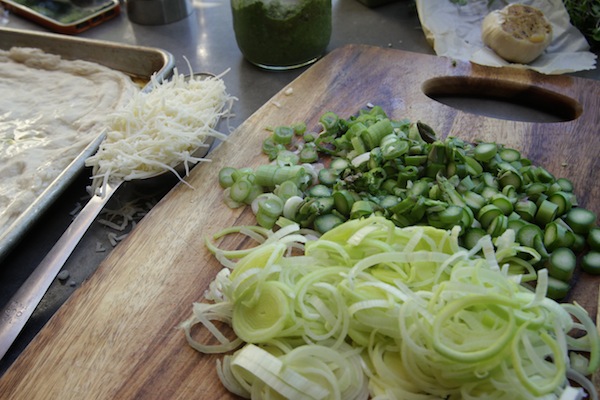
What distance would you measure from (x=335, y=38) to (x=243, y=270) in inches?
74.8

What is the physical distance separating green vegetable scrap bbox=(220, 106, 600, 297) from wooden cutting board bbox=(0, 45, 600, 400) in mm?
94

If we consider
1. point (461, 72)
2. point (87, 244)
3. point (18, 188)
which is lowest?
point (87, 244)

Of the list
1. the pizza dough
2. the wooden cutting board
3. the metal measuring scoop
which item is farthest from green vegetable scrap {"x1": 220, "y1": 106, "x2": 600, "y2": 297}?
the pizza dough

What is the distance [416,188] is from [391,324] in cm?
52

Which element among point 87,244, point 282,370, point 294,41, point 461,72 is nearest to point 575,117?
point 461,72

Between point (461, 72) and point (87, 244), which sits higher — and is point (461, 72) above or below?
above

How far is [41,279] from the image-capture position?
1.25 meters

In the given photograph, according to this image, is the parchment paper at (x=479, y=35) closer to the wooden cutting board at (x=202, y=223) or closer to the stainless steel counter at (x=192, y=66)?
the stainless steel counter at (x=192, y=66)

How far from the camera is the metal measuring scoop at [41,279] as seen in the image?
116 centimetres

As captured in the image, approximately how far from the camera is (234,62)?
2559mm

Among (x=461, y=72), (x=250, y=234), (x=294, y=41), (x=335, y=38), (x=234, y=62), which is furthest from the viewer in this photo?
(x=335, y=38)

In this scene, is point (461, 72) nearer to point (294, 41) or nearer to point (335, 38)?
point (294, 41)

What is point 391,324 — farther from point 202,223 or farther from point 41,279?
point 41,279

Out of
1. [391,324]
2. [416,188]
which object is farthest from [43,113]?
[391,324]
